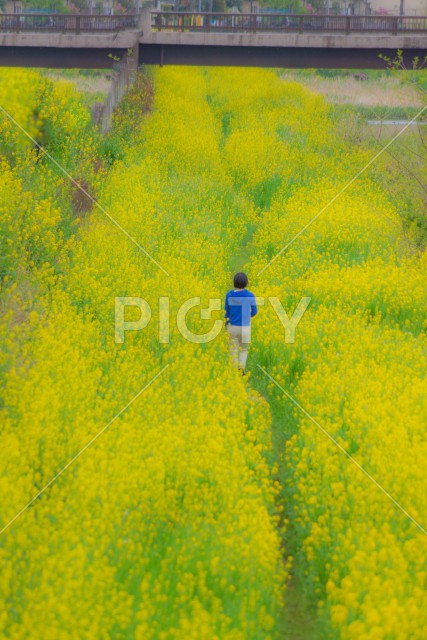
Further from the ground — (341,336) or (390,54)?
(390,54)

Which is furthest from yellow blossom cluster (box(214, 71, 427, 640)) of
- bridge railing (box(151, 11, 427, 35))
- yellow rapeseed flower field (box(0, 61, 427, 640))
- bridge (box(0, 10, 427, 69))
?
bridge railing (box(151, 11, 427, 35))

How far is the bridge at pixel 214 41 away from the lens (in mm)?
24781

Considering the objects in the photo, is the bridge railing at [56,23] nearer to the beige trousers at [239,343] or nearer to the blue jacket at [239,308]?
the blue jacket at [239,308]

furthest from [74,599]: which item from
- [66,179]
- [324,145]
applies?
[324,145]

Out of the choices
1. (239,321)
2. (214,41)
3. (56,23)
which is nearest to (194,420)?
(239,321)

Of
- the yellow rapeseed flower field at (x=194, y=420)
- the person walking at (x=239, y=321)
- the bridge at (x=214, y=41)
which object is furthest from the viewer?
the bridge at (x=214, y=41)

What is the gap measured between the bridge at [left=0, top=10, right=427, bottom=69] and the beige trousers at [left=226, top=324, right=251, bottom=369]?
1662 centimetres

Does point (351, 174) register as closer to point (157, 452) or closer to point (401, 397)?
point (401, 397)

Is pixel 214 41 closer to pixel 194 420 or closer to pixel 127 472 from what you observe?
pixel 194 420

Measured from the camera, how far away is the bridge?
24781 mm

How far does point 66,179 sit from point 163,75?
22541 mm

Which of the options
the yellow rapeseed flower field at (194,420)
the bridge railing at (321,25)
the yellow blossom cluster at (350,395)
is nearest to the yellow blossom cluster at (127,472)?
the yellow rapeseed flower field at (194,420)

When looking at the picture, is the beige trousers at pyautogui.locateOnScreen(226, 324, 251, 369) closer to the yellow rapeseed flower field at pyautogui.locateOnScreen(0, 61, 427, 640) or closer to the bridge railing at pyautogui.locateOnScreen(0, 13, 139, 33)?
the yellow rapeseed flower field at pyautogui.locateOnScreen(0, 61, 427, 640)

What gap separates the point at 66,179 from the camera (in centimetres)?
1555
